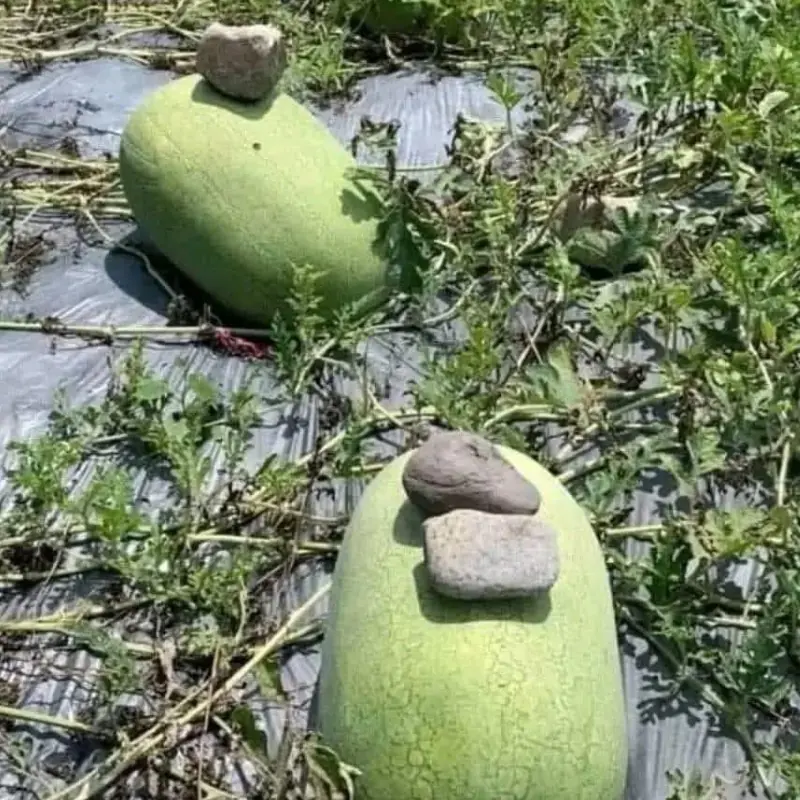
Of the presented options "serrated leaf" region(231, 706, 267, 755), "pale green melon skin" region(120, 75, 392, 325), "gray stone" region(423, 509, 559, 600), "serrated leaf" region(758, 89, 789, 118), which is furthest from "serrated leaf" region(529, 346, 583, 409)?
"serrated leaf" region(758, 89, 789, 118)

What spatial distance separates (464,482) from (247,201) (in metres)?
1.17

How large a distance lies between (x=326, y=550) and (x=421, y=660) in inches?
23.3

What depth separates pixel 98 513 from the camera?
→ 240 centimetres

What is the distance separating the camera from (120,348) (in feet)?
9.81

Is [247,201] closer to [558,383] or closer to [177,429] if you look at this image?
[177,429]

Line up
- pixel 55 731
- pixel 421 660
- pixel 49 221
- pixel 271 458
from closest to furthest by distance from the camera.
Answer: pixel 421 660, pixel 55 731, pixel 271 458, pixel 49 221

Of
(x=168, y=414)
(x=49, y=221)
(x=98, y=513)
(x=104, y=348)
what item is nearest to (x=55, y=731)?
(x=98, y=513)

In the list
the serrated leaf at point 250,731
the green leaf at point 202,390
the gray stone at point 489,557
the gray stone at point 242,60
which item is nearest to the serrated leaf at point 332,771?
the serrated leaf at point 250,731

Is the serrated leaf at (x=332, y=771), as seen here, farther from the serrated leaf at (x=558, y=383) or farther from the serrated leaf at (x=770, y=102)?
the serrated leaf at (x=770, y=102)

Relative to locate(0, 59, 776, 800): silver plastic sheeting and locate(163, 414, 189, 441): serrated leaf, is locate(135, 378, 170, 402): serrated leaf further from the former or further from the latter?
locate(0, 59, 776, 800): silver plastic sheeting

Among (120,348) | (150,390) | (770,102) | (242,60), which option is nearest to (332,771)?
(150,390)

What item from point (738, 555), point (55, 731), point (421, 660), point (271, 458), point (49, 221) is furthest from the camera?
point (49, 221)

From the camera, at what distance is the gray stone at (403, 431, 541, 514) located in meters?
1.95

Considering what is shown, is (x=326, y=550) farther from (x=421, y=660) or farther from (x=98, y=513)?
(x=421, y=660)
